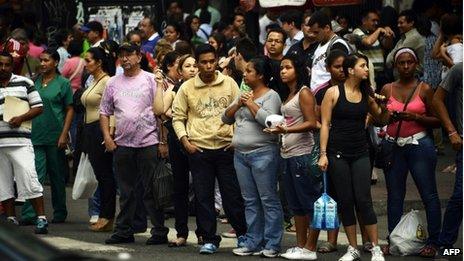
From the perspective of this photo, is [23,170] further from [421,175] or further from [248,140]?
[421,175]

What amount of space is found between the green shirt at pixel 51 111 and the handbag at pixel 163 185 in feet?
6.83

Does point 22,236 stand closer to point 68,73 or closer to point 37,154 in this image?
point 37,154

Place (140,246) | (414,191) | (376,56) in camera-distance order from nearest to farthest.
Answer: (140,246), (414,191), (376,56)

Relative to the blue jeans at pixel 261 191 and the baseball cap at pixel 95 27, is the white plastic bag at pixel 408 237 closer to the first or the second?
the blue jeans at pixel 261 191

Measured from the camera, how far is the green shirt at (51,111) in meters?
15.2

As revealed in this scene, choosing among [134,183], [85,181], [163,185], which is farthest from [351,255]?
[85,181]

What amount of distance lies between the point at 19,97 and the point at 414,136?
401 cm

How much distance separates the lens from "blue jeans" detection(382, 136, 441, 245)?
12.6m

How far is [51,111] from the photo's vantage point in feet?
50.2

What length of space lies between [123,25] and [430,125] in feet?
34.2

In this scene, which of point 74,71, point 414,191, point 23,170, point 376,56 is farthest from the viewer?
point 376,56

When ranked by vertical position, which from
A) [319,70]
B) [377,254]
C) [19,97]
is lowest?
[377,254]

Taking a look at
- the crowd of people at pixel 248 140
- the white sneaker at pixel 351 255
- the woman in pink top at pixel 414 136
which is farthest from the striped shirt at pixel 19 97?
the white sneaker at pixel 351 255

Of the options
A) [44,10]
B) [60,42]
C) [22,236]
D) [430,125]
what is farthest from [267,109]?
[44,10]
